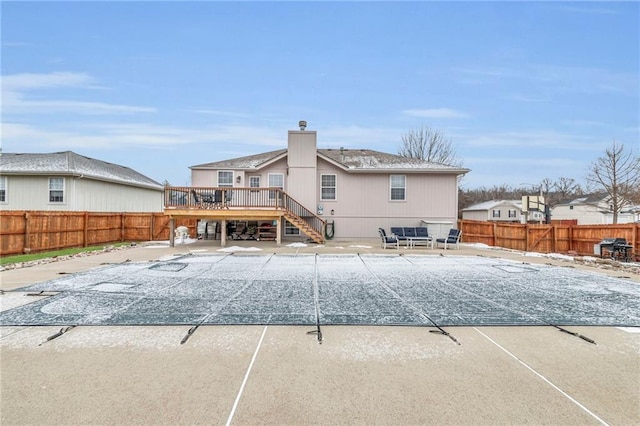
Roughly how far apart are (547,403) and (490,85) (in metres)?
21.3

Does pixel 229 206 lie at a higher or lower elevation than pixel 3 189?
lower

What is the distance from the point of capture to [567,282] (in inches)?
300

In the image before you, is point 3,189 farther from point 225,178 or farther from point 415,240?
point 415,240

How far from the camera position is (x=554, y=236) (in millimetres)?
15445

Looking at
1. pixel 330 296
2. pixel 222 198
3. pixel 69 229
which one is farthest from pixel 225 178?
pixel 330 296

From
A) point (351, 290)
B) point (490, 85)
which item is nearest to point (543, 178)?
point (490, 85)

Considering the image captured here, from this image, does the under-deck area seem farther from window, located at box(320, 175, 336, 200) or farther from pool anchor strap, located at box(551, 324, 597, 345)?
pool anchor strap, located at box(551, 324, 597, 345)

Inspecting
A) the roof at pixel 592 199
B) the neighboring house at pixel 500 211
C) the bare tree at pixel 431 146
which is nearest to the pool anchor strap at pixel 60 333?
the bare tree at pixel 431 146

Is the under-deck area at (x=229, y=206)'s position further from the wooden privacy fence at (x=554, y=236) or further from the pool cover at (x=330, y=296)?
the wooden privacy fence at (x=554, y=236)

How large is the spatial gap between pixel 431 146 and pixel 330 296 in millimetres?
30420

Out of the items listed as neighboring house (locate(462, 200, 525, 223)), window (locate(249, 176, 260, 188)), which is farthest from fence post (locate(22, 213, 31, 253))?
neighboring house (locate(462, 200, 525, 223))

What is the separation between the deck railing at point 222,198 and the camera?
14.8 m

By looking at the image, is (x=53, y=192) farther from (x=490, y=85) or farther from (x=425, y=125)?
(x=425, y=125)

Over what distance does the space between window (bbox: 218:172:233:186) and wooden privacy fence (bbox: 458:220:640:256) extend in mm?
13088
